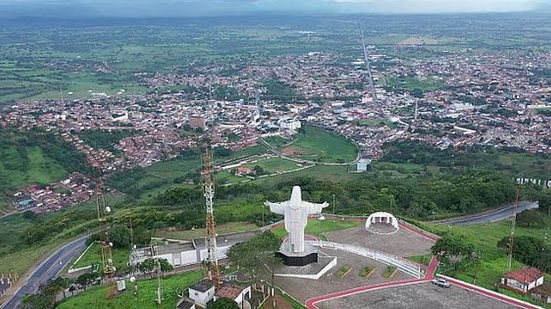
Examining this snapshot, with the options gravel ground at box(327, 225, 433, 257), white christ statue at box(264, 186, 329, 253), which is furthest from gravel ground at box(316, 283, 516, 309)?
gravel ground at box(327, 225, 433, 257)

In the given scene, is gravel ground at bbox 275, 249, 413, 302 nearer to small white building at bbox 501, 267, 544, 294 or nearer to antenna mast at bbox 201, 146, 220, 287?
antenna mast at bbox 201, 146, 220, 287

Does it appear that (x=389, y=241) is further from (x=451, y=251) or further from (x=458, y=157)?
(x=458, y=157)

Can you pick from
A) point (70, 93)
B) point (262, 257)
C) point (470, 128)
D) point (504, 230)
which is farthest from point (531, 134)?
point (70, 93)

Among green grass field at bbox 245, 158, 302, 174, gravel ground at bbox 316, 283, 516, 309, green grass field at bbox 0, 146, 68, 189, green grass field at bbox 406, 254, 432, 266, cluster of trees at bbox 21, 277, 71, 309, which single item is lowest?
green grass field at bbox 245, 158, 302, 174

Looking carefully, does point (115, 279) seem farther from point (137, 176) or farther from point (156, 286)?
point (137, 176)

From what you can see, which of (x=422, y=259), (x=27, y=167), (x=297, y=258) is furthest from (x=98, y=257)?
(x=27, y=167)
